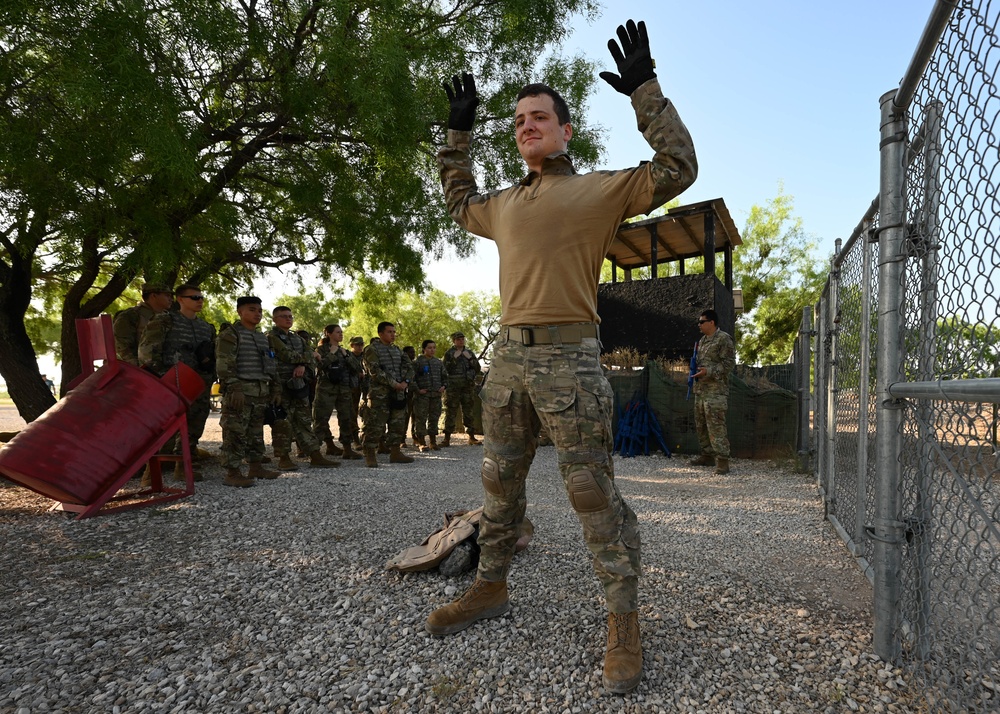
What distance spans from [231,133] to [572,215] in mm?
5376

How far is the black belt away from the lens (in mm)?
2047

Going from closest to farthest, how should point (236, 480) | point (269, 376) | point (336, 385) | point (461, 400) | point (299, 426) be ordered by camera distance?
point (236, 480)
point (269, 376)
point (299, 426)
point (336, 385)
point (461, 400)

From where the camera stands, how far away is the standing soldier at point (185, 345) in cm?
512

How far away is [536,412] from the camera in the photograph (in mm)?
2121

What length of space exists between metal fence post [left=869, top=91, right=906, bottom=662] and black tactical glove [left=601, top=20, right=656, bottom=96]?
0.85 metres

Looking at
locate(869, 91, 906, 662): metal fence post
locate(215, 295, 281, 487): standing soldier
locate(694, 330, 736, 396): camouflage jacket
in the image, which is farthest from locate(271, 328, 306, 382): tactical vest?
locate(869, 91, 906, 662): metal fence post

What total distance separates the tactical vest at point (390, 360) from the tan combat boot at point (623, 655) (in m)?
5.69

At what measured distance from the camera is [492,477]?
217cm

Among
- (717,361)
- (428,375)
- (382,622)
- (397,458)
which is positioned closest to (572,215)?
(382,622)

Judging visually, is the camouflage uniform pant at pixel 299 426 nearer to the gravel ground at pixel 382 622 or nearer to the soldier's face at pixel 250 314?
the soldier's face at pixel 250 314

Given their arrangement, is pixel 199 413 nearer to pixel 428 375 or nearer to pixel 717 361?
pixel 428 375

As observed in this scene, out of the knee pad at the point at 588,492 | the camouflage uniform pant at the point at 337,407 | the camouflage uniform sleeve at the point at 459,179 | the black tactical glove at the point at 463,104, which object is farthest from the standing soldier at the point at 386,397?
the knee pad at the point at 588,492

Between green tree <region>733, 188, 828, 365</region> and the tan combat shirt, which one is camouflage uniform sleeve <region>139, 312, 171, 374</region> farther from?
green tree <region>733, 188, 828, 365</region>

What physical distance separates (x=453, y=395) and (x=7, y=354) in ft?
19.7
